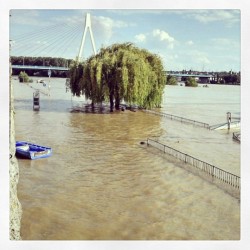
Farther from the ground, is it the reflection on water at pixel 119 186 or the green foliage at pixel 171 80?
the green foliage at pixel 171 80

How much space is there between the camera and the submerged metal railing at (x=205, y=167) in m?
4.87

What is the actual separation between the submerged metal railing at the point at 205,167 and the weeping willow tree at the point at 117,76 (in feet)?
9.71

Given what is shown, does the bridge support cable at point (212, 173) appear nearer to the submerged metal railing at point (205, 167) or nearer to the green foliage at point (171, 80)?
the submerged metal railing at point (205, 167)

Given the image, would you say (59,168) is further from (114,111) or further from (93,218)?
(114,111)

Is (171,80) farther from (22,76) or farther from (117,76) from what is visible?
(22,76)

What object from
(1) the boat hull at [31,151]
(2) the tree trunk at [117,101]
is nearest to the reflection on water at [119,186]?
(1) the boat hull at [31,151]

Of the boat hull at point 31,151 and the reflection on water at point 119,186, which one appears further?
the boat hull at point 31,151

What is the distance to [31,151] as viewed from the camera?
5.63m

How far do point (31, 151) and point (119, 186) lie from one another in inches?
61.1

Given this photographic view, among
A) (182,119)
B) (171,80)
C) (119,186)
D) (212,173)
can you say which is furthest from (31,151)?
(171,80)

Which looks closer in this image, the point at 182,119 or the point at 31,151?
the point at 31,151
